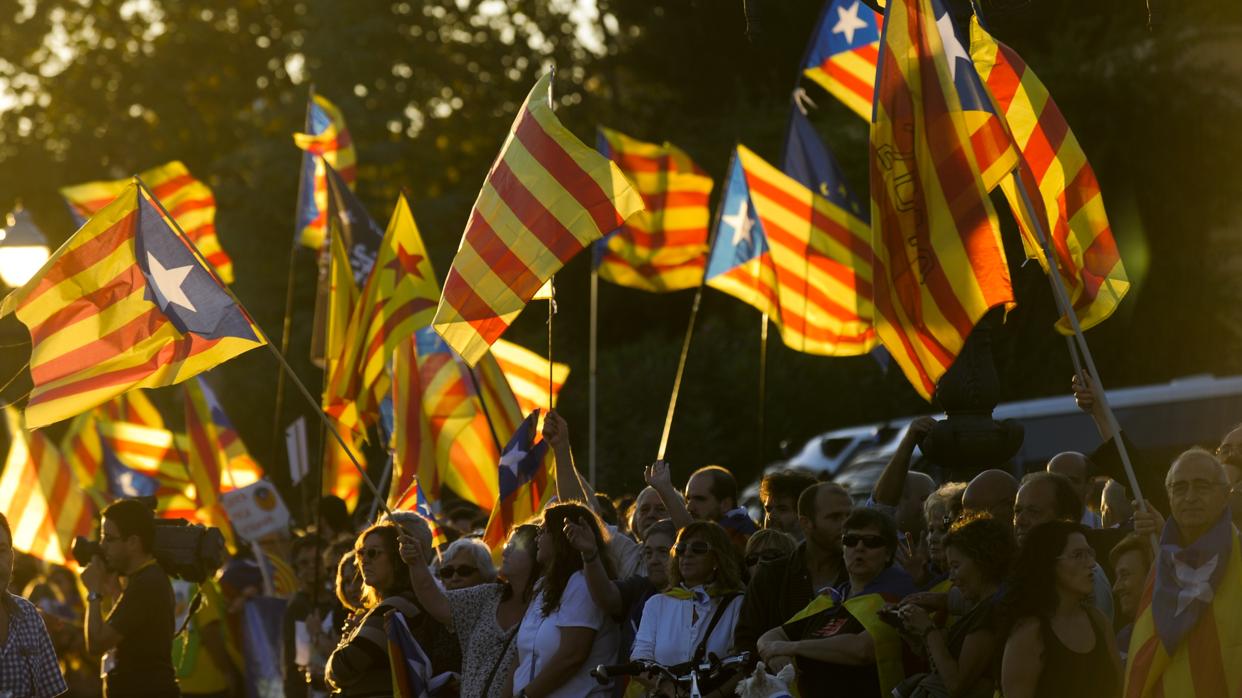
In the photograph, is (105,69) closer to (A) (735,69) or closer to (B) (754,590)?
(A) (735,69)

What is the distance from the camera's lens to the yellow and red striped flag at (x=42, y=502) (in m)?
15.3

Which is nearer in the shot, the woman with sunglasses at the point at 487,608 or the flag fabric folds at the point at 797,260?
the woman with sunglasses at the point at 487,608

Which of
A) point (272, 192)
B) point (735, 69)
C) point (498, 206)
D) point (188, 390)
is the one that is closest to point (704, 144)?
point (735, 69)

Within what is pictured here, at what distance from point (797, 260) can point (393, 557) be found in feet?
15.9

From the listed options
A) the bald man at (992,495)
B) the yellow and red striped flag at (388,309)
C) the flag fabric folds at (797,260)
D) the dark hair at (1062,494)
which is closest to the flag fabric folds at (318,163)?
the yellow and red striped flag at (388,309)

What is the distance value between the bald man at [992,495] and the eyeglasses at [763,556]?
936mm

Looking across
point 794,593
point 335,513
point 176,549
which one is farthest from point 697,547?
point 335,513

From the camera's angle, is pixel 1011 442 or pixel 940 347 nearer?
pixel 940 347

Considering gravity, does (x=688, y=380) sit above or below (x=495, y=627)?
below

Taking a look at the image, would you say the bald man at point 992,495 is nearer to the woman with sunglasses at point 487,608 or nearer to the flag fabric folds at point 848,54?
the woman with sunglasses at point 487,608

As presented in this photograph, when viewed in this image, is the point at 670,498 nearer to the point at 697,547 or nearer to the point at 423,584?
the point at 697,547

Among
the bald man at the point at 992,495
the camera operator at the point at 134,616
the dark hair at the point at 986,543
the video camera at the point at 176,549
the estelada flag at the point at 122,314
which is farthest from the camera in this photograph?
the video camera at the point at 176,549

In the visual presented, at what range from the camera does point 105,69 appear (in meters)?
38.3

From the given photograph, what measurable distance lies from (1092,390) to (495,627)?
300 centimetres
